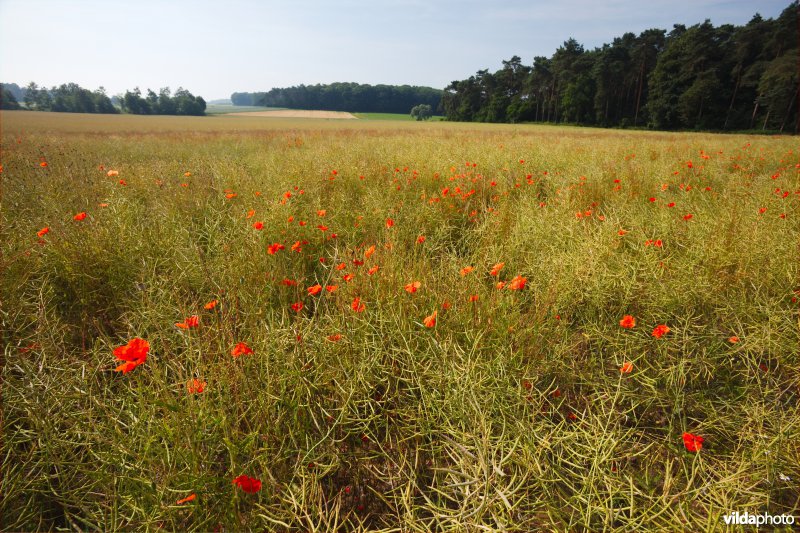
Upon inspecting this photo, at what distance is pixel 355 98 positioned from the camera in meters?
89.5

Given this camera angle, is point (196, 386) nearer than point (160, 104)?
Yes

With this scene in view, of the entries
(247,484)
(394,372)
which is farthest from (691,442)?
(247,484)

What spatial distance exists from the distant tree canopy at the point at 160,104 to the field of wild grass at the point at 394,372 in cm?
7829

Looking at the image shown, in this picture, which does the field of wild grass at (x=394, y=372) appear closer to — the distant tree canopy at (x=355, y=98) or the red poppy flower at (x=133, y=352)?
the red poppy flower at (x=133, y=352)

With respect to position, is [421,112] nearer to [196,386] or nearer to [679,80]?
[679,80]

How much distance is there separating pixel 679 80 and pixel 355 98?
7368cm

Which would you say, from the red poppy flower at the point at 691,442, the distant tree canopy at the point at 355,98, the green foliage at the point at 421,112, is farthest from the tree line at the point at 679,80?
the distant tree canopy at the point at 355,98

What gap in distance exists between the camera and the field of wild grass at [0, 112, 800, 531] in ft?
3.34

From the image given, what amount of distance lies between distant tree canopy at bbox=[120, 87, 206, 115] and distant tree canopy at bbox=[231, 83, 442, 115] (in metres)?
27.2

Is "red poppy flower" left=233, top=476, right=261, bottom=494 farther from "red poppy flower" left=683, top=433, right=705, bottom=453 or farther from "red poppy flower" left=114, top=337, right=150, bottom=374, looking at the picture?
"red poppy flower" left=683, top=433, right=705, bottom=453

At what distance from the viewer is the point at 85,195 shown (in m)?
3.47

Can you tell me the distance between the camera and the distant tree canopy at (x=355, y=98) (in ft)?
291

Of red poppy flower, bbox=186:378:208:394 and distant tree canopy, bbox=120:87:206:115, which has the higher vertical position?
distant tree canopy, bbox=120:87:206:115

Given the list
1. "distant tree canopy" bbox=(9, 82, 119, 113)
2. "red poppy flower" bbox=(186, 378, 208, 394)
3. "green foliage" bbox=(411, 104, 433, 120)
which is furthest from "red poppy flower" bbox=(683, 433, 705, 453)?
"distant tree canopy" bbox=(9, 82, 119, 113)
